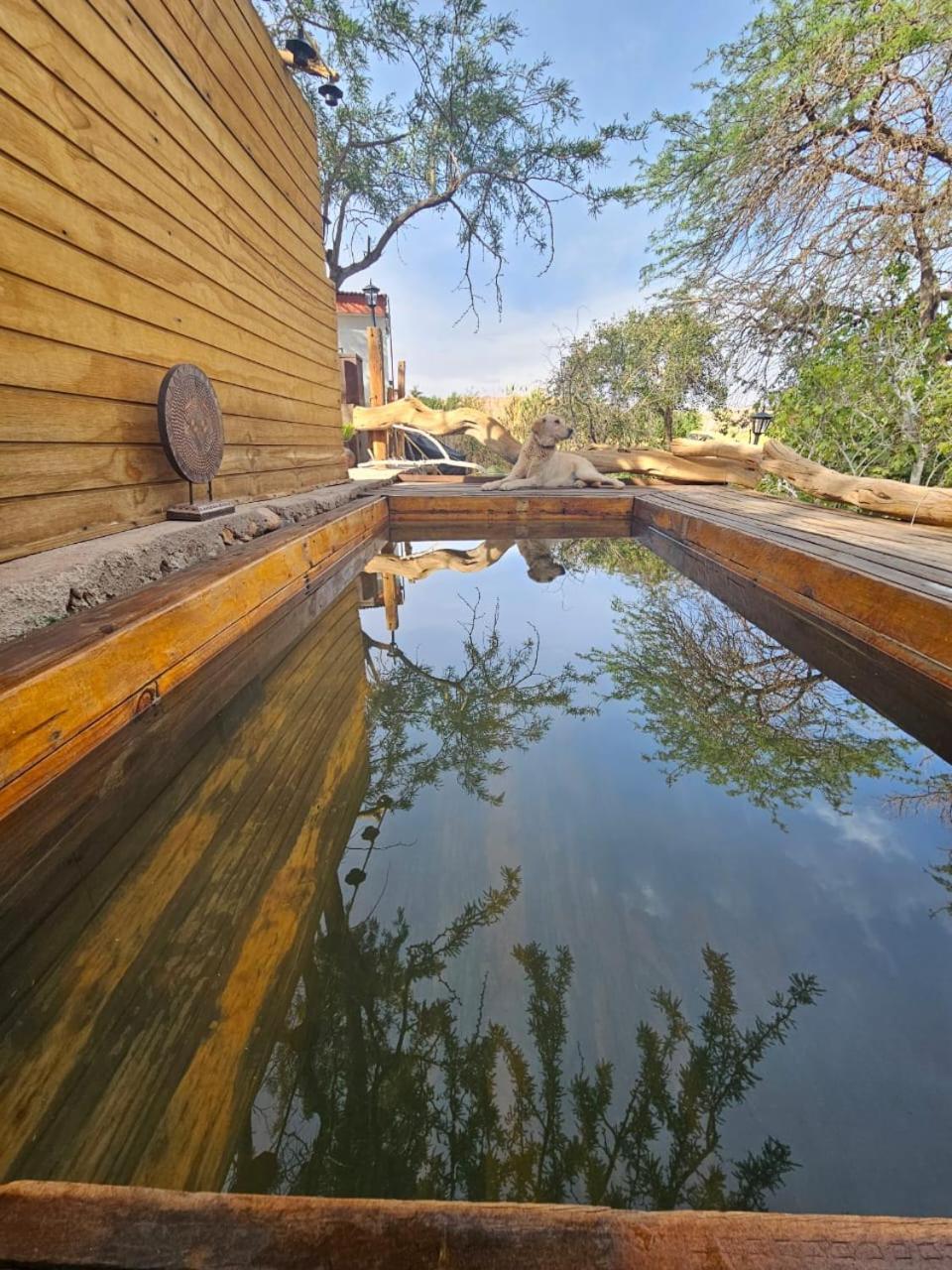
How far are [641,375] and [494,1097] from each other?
36.4ft

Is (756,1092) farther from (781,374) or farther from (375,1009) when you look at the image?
(781,374)

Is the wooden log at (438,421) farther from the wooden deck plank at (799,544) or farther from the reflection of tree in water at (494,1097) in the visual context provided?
the reflection of tree in water at (494,1097)

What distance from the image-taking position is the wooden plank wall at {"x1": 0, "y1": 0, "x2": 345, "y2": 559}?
76.2 inches

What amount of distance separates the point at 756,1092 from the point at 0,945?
1.36 metres

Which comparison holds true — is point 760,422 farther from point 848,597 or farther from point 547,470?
point 848,597

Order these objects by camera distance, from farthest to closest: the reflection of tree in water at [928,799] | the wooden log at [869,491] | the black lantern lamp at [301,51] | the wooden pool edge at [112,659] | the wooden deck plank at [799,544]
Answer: the black lantern lamp at [301,51] < the wooden log at [869,491] < the wooden deck plank at [799,544] < the reflection of tree in water at [928,799] < the wooden pool edge at [112,659]

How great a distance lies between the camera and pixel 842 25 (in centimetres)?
528

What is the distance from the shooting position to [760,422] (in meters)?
7.56

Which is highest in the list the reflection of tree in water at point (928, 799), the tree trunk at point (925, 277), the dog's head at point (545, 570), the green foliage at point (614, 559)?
the tree trunk at point (925, 277)

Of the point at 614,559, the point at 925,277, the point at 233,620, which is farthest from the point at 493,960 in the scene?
the point at 925,277

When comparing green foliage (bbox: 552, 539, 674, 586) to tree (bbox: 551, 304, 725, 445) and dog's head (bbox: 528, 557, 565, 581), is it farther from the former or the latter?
tree (bbox: 551, 304, 725, 445)

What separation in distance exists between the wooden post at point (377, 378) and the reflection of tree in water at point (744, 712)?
29.1 feet

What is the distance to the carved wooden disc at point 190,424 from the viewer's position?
2.61 meters

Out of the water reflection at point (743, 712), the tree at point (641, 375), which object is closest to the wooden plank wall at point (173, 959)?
the water reflection at point (743, 712)
